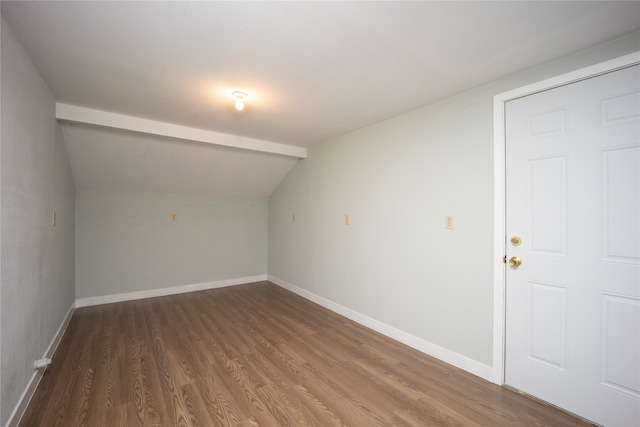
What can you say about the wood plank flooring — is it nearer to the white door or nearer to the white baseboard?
the white baseboard

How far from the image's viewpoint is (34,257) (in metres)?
2.01

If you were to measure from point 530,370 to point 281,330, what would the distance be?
90.4 inches

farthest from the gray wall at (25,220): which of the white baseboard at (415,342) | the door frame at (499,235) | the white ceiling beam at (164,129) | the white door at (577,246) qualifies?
the white door at (577,246)

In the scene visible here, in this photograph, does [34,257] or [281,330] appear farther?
[281,330]

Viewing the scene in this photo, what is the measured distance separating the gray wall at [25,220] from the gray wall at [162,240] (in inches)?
50.3

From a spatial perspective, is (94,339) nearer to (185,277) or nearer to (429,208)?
(185,277)

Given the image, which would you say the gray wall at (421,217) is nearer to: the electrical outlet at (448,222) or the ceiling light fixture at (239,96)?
the electrical outlet at (448,222)

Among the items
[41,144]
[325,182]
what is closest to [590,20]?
[325,182]

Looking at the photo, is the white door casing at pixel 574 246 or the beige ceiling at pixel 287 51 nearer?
the beige ceiling at pixel 287 51

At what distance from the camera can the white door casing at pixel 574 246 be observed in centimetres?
164

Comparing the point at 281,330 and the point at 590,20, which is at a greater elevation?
the point at 590,20

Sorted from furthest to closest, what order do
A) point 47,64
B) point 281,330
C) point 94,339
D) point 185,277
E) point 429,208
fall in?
point 185,277
point 281,330
point 94,339
point 429,208
point 47,64

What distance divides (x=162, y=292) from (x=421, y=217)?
4.12 metres

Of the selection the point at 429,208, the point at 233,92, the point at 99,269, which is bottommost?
the point at 99,269
